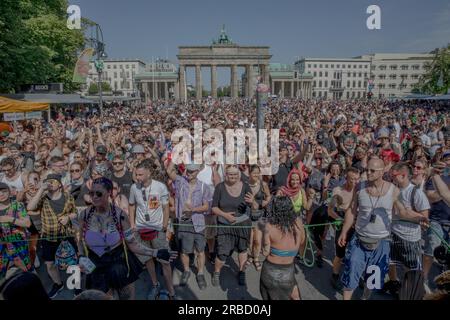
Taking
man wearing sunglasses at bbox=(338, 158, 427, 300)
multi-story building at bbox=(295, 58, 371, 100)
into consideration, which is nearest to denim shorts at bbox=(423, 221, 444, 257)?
man wearing sunglasses at bbox=(338, 158, 427, 300)

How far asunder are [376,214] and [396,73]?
418ft

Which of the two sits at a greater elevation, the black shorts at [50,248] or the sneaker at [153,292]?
the black shorts at [50,248]

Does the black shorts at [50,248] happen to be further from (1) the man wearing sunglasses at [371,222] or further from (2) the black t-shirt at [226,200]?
(1) the man wearing sunglasses at [371,222]

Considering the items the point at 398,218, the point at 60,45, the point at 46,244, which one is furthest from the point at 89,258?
the point at 60,45

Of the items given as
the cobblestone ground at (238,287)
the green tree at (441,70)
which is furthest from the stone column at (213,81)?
the cobblestone ground at (238,287)

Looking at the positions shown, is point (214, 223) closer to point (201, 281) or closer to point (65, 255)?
point (201, 281)

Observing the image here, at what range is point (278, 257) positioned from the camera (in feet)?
10.1

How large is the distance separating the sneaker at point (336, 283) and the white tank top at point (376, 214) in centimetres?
113

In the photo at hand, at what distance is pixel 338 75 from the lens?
12850 cm

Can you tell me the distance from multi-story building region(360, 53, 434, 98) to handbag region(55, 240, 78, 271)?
121 metres

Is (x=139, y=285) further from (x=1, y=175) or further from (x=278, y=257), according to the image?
(x=1, y=175)

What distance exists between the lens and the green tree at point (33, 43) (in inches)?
730

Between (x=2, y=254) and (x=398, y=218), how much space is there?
5.02m

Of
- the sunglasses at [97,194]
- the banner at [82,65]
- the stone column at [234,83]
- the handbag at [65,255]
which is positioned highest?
the stone column at [234,83]
